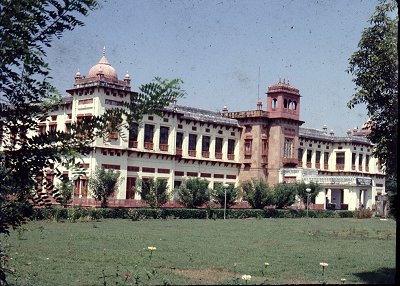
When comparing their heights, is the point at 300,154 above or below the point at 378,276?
above

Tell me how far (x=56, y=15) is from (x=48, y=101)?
81 cm

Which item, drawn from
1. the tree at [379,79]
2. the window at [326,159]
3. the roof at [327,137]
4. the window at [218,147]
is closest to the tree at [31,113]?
the tree at [379,79]

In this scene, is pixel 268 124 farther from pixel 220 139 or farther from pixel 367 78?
pixel 367 78

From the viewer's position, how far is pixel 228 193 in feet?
116

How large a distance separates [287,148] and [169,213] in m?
17.4

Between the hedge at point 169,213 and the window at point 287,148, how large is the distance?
7210mm

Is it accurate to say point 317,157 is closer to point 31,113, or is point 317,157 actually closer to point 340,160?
point 340,160

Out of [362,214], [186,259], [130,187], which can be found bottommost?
[362,214]

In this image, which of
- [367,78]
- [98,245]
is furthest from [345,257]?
[98,245]

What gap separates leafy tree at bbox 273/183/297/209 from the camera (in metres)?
38.2

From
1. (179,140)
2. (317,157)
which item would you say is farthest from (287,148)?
(179,140)

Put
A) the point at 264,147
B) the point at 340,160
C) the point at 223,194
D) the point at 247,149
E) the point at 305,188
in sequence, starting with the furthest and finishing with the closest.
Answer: the point at 340,160 < the point at 247,149 < the point at 264,147 < the point at 305,188 < the point at 223,194

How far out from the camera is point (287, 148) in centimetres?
4544

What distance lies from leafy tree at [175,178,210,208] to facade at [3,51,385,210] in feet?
3.36
